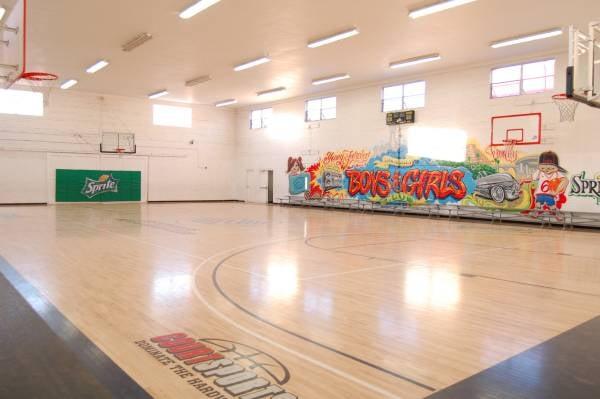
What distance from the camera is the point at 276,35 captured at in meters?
13.7

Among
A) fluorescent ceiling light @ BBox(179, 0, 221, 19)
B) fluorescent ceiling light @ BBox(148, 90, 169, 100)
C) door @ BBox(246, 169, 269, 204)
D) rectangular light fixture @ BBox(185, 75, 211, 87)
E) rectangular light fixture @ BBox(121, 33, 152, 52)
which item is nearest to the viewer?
fluorescent ceiling light @ BBox(179, 0, 221, 19)

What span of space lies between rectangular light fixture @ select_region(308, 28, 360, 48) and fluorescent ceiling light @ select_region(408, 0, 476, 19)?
1956mm

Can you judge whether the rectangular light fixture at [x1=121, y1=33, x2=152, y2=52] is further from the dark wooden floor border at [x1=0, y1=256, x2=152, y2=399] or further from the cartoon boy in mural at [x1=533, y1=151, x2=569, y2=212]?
the cartoon boy in mural at [x1=533, y1=151, x2=569, y2=212]

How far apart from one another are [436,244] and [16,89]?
20515 millimetres

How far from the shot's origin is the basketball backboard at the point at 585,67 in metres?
6.48

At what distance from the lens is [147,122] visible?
83.6 feet

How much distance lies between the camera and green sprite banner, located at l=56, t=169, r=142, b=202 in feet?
76.4

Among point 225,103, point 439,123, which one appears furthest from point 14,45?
point 225,103

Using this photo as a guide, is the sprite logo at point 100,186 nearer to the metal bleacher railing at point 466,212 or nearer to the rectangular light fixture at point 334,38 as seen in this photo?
the metal bleacher railing at point 466,212

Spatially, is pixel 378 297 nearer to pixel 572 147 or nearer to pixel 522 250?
pixel 522 250

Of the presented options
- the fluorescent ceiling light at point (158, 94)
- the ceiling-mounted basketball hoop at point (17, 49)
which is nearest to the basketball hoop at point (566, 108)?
the ceiling-mounted basketball hoop at point (17, 49)

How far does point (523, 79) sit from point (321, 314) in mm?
13978

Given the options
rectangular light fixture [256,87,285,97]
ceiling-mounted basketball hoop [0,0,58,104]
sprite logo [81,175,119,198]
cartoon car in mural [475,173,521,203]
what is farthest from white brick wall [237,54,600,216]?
ceiling-mounted basketball hoop [0,0,58,104]

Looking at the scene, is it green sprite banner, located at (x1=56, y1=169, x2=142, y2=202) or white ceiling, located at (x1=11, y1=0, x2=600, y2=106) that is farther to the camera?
green sprite banner, located at (x1=56, y1=169, x2=142, y2=202)
